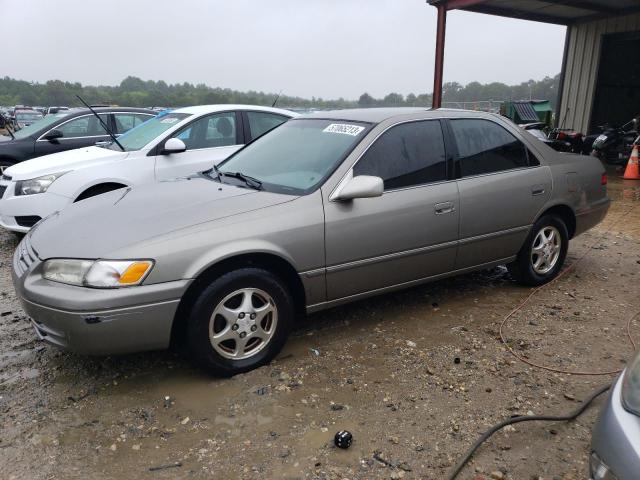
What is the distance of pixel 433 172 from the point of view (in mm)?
3742

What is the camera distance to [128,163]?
5402 mm

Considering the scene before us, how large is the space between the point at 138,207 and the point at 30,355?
1.26 metres

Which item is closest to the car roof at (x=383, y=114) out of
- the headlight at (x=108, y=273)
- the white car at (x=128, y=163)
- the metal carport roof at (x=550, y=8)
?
the headlight at (x=108, y=273)

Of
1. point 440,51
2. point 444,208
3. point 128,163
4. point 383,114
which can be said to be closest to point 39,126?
point 128,163

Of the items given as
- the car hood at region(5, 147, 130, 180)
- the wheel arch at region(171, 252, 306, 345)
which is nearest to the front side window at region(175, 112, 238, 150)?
the car hood at region(5, 147, 130, 180)

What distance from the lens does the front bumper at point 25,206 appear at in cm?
527

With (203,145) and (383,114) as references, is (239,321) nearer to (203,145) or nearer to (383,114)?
(383,114)

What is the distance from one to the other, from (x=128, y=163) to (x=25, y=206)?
116 cm

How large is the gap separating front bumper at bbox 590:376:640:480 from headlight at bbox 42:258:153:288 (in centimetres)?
215

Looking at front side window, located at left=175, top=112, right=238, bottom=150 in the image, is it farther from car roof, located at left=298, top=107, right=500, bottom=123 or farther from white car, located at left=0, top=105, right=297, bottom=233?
car roof, located at left=298, top=107, right=500, bottom=123

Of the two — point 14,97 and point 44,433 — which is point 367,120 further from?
point 14,97

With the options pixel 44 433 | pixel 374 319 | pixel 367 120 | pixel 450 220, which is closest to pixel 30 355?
pixel 44 433

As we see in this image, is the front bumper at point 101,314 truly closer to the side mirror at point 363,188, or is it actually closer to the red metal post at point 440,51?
the side mirror at point 363,188

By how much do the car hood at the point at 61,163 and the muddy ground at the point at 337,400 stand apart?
1.88 meters
